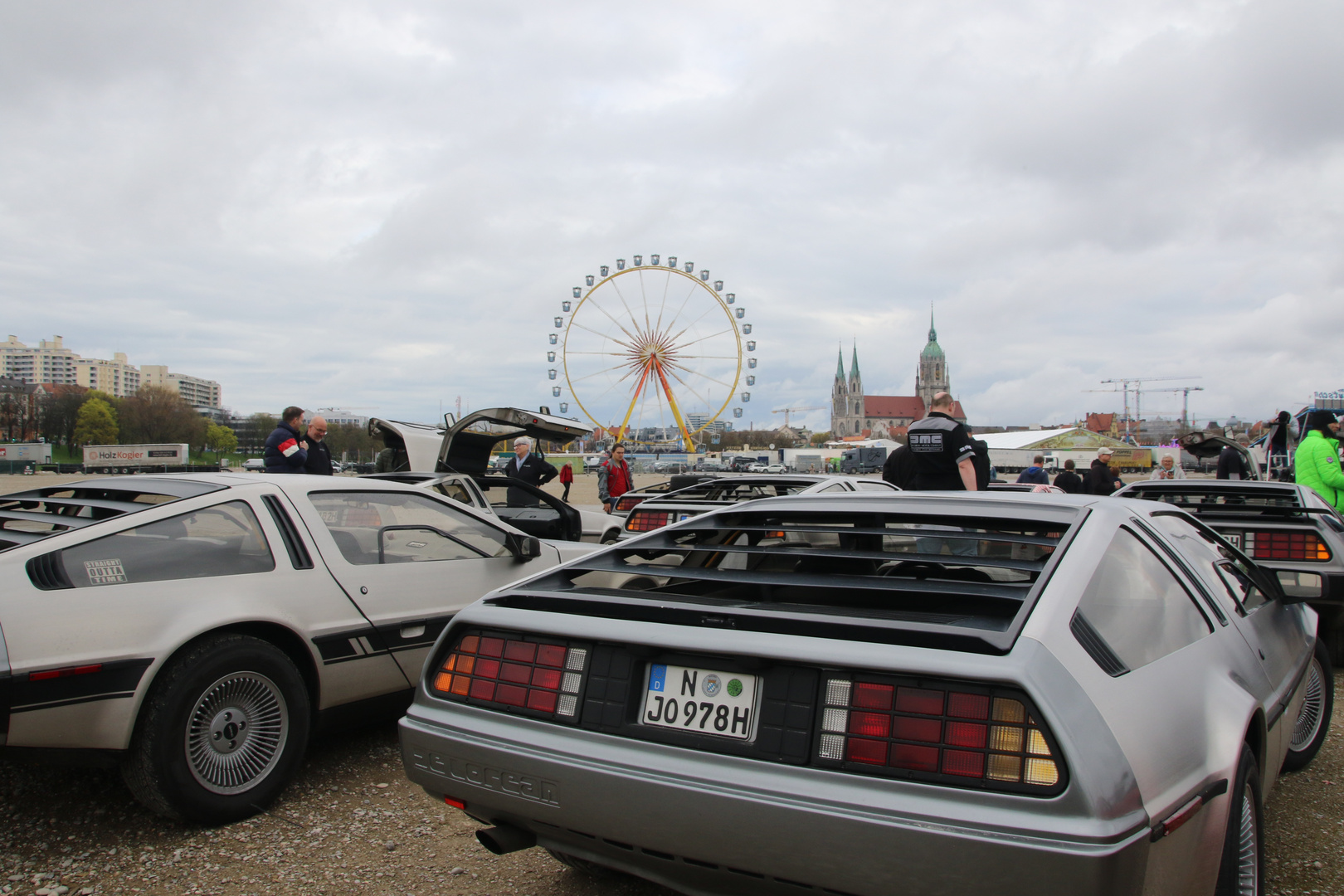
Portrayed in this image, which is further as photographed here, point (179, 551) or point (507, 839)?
point (179, 551)

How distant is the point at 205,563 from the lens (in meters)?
3.44

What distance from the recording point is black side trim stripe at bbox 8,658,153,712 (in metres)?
2.77

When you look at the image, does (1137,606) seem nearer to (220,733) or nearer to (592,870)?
(592,870)

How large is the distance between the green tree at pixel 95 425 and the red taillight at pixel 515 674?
106 meters

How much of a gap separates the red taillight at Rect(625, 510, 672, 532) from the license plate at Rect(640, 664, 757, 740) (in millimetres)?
5469

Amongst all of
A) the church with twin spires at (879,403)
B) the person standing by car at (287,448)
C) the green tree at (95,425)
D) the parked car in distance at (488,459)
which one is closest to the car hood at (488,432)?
the parked car in distance at (488,459)

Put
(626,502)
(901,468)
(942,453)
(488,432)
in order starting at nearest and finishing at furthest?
(942,453), (901,468), (488,432), (626,502)

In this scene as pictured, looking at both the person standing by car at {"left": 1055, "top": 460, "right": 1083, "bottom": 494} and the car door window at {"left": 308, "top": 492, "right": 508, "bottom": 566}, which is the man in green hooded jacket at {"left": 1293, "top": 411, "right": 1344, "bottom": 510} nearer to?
the person standing by car at {"left": 1055, "top": 460, "right": 1083, "bottom": 494}

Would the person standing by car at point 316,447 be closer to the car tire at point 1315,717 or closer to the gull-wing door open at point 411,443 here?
the gull-wing door open at point 411,443

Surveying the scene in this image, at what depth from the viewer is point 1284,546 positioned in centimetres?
560

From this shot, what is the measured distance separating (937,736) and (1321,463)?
8041 millimetres

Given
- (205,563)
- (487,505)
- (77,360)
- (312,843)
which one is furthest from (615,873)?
(77,360)

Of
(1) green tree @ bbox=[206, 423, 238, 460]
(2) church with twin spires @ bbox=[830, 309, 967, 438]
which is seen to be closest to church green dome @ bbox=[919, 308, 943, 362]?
(2) church with twin spires @ bbox=[830, 309, 967, 438]

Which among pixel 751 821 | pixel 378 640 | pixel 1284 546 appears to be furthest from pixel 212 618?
pixel 1284 546
